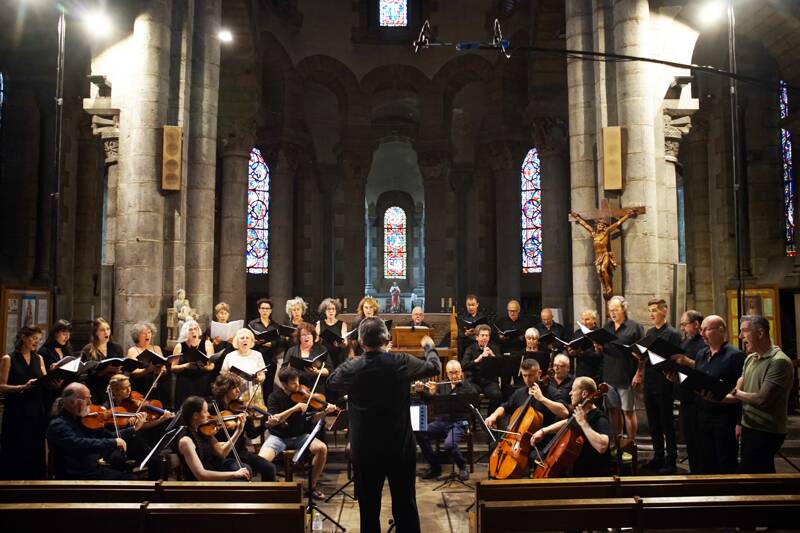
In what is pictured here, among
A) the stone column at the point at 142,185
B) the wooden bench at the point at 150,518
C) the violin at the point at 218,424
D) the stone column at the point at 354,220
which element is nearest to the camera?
the wooden bench at the point at 150,518

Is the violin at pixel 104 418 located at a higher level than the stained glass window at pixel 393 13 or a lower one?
lower

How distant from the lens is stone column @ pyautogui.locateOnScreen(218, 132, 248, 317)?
1507 cm

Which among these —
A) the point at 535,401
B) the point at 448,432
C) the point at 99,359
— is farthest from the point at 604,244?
the point at 99,359

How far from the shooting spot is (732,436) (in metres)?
5.98

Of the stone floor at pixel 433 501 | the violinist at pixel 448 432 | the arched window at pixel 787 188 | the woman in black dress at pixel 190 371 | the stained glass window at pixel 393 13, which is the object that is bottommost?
the stone floor at pixel 433 501

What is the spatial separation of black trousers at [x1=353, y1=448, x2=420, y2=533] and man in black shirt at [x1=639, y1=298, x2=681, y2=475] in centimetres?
396

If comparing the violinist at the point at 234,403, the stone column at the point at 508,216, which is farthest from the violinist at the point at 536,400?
the stone column at the point at 508,216

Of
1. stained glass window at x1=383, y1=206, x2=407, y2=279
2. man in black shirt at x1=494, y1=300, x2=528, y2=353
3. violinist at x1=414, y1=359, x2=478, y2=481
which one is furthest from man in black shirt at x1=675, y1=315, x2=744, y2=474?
stained glass window at x1=383, y1=206, x2=407, y2=279

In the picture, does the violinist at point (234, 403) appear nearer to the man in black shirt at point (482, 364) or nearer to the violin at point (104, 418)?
the violin at point (104, 418)

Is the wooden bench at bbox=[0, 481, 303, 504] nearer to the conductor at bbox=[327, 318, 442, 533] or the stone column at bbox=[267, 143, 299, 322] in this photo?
the conductor at bbox=[327, 318, 442, 533]

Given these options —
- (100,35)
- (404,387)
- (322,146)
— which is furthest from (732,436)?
(322,146)

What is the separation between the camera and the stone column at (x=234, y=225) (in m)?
15.1

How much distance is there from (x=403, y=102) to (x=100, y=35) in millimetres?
16680

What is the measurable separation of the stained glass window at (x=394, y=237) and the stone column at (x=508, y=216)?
13.7 metres
